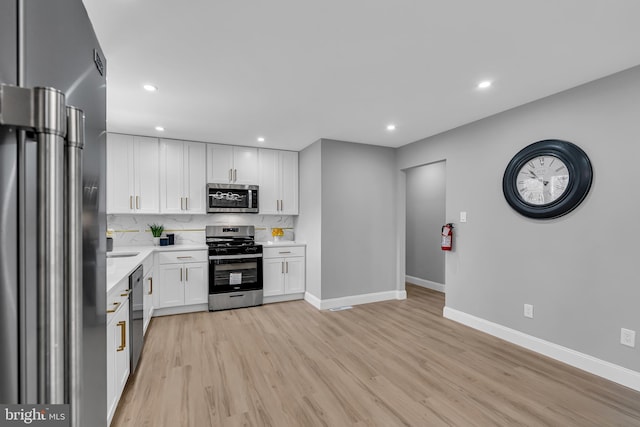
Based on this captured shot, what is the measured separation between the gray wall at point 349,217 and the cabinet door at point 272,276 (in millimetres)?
431

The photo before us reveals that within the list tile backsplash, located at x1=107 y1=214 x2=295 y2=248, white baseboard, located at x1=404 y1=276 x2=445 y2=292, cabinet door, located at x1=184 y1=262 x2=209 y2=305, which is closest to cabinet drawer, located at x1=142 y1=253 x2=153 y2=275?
cabinet door, located at x1=184 y1=262 x2=209 y2=305

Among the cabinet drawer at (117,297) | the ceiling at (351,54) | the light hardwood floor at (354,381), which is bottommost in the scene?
the light hardwood floor at (354,381)

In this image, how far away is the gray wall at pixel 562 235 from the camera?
92.1 inches

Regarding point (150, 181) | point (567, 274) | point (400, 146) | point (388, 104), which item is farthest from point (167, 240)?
point (567, 274)

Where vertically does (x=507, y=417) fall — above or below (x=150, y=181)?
below

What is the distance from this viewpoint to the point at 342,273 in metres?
4.33

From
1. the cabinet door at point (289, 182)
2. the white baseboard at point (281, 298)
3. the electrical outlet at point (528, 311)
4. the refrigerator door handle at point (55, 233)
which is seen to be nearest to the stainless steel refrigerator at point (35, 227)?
the refrigerator door handle at point (55, 233)

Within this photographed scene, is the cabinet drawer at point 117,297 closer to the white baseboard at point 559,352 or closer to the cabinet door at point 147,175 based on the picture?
the cabinet door at point 147,175

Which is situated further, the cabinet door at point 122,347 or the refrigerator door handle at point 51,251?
the cabinet door at point 122,347

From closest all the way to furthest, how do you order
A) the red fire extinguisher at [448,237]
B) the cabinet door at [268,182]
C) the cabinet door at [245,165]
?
1. the red fire extinguisher at [448,237]
2. the cabinet door at [245,165]
3. the cabinet door at [268,182]

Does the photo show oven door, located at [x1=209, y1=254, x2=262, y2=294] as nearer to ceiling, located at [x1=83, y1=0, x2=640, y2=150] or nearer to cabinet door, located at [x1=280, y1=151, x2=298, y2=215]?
cabinet door, located at [x1=280, y1=151, x2=298, y2=215]

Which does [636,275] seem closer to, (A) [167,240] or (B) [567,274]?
(B) [567,274]

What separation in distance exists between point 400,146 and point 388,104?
177 centimetres

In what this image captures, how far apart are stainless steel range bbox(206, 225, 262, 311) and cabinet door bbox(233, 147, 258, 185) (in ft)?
3.30
